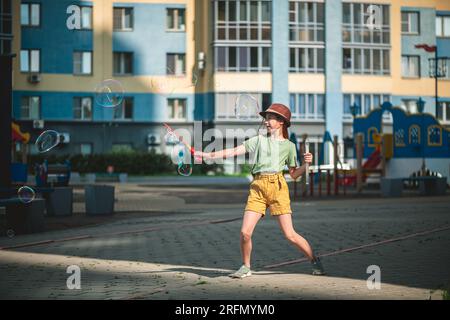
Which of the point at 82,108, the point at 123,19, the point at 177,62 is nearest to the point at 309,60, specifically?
the point at 177,62

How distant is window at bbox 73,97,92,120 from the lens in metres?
59.3

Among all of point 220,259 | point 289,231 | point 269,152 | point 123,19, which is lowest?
point 220,259

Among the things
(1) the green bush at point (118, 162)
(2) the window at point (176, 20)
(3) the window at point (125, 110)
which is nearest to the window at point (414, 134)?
(1) the green bush at point (118, 162)

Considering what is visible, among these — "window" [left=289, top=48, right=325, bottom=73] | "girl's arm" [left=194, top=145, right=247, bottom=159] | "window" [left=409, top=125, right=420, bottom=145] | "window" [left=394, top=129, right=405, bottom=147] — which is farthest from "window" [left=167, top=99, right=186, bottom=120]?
"girl's arm" [left=194, top=145, right=247, bottom=159]

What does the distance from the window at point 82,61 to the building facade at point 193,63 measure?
2.7 inches

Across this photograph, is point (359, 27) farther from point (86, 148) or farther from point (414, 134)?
point (414, 134)

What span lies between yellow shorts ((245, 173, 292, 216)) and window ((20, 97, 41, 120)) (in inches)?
2005

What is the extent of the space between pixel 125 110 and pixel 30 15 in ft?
29.7

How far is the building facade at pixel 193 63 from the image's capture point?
193 feet

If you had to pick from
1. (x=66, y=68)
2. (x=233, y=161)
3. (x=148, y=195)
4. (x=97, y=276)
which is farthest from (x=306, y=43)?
(x=97, y=276)

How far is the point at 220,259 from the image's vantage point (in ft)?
37.7

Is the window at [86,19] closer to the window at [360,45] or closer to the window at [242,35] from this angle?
the window at [242,35]
